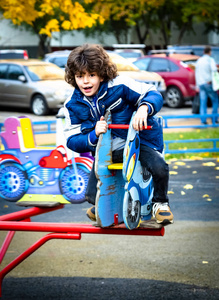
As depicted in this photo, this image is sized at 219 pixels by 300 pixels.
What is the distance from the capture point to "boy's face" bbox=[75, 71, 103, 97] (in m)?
3.38

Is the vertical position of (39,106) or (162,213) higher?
(162,213)

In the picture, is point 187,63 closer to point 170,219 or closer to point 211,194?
point 211,194

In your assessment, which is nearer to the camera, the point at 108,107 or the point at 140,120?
the point at 140,120

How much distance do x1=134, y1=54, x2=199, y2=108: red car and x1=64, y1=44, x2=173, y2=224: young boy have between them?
13879 millimetres

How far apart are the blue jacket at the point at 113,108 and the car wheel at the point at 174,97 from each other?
1446 cm

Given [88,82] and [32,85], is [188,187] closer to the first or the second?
[88,82]

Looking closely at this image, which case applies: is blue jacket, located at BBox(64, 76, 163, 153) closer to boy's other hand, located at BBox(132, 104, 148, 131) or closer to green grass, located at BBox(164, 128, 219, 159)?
boy's other hand, located at BBox(132, 104, 148, 131)

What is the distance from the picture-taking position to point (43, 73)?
17.3 meters

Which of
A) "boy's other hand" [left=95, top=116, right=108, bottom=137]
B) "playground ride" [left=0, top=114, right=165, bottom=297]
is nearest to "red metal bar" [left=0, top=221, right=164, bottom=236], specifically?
"playground ride" [left=0, top=114, right=165, bottom=297]

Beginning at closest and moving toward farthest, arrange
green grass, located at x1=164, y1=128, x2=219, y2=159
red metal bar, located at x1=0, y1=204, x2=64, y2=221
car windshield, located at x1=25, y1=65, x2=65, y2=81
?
red metal bar, located at x1=0, y1=204, x2=64, y2=221
green grass, located at x1=164, y1=128, x2=219, y2=159
car windshield, located at x1=25, y1=65, x2=65, y2=81

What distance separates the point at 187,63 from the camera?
1873 centimetres

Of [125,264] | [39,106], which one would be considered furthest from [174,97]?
[125,264]

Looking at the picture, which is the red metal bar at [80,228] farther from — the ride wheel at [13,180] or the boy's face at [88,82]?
the ride wheel at [13,180]

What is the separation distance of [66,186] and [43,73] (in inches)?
438
